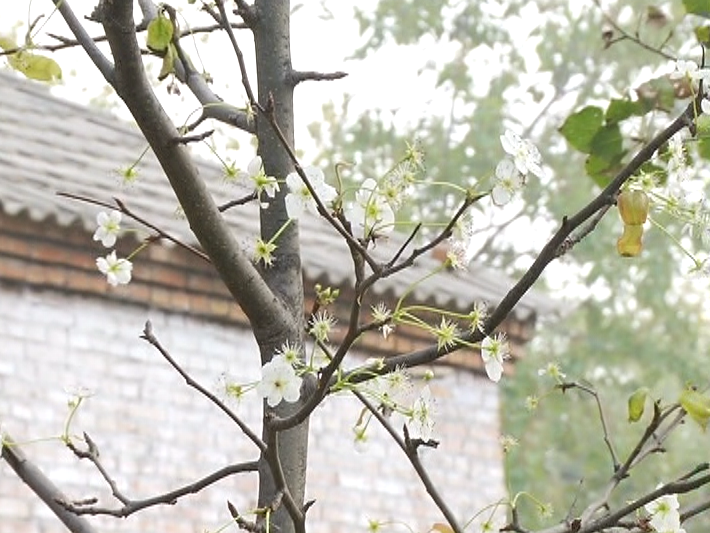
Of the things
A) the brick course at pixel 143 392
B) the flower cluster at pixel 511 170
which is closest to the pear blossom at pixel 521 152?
the flower cluster at pixel 511 170

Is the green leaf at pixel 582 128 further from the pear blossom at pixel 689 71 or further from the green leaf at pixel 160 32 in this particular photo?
the green leaf at pixel 160 32

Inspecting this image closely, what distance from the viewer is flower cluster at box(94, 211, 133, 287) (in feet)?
5.57

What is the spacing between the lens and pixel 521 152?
1.42 m

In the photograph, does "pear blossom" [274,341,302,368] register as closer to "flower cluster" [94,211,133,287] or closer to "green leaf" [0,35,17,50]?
"flower cluster" [94,211,133,287]

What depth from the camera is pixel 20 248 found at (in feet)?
18.2

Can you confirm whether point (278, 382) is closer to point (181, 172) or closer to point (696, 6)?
point (181, 172)

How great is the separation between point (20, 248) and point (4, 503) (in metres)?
0.92

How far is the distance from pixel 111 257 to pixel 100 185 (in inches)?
177

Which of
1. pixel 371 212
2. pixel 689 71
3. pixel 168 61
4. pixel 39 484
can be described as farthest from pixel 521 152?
pixel 39 484

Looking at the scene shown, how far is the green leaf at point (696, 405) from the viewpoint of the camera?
1553 millimetres

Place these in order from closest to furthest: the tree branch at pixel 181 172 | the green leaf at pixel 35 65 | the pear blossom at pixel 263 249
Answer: the tree branch at pixel 181 172, the pear blossom at pixel 263 249, the green leaf at pixel 35 65

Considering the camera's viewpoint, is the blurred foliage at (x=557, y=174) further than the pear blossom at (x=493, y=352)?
Yes

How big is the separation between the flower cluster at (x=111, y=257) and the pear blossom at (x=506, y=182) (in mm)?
484

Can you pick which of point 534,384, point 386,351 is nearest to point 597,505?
point 386,351
